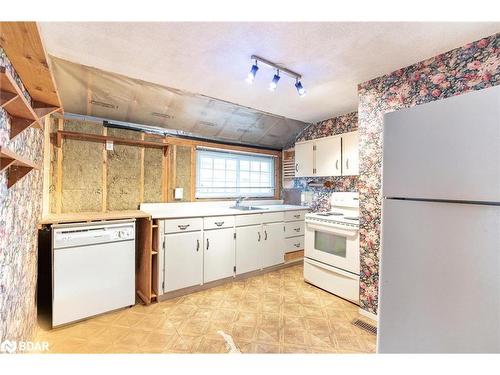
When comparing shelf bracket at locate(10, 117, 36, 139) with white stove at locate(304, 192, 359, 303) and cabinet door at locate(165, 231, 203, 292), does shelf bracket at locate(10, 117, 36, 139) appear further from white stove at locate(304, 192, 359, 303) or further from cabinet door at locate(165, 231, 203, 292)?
white stove at locate(304, 192, 359, 303)

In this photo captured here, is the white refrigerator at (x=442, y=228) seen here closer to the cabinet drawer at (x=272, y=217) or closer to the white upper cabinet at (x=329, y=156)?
the white upper cabinet at (x=329, y=156)

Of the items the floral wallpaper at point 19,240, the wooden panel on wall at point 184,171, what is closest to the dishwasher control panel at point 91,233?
the floral wallpaper at point 19,240

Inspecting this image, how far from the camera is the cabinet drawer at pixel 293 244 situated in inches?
137

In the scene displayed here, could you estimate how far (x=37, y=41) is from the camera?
94 cm

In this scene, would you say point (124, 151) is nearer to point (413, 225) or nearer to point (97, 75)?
point (97, 75)

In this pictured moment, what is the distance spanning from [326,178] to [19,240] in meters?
3.46

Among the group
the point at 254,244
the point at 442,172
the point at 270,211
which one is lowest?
the point at 254,244

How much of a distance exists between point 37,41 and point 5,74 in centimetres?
24

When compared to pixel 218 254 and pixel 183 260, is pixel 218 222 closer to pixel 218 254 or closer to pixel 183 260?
pixel 218 254

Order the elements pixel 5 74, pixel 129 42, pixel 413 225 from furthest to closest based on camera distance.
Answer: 1. pixel 129 42
2. pixel 413 225
3. pixel 5 74

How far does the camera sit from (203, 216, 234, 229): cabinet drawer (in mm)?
2721

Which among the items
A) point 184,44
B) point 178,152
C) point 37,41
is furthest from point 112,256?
point 184,44

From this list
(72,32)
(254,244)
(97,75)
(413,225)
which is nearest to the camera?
(413,225)

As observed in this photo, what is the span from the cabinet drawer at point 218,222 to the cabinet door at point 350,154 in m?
1.64
